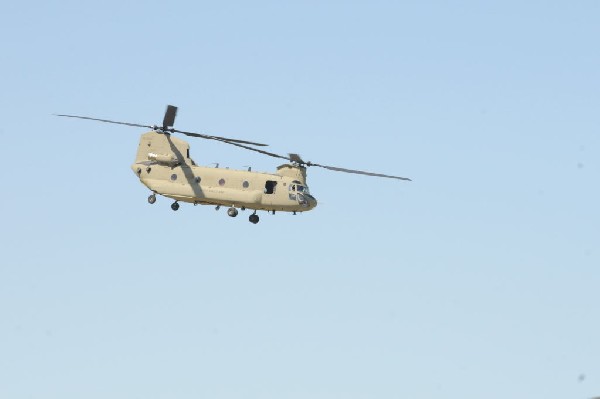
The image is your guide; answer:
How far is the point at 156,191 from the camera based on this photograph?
106125 mm

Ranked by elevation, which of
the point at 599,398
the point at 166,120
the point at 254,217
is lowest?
the point at 599,398

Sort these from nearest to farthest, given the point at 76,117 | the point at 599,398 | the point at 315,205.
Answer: the point at 599,398 < the point at 76,117 < the point at 315,205

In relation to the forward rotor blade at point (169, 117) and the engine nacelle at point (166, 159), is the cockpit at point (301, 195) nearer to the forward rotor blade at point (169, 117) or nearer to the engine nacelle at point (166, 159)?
the engine nacelle at point (166, 159)

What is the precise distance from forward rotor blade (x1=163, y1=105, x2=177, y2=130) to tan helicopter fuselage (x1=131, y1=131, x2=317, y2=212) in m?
1.08

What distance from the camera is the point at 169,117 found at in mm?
107500

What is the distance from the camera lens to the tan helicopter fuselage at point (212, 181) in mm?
101812

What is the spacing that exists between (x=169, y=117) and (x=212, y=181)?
366 inches

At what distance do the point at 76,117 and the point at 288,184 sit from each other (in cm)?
2160

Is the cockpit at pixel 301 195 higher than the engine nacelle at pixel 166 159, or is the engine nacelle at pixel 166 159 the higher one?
the engine nacelle at pixel 166 159

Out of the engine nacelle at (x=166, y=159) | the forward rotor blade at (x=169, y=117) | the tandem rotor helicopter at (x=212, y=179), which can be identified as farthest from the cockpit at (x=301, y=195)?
the forward rotor blade at (x=169, y=117)

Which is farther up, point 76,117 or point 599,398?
point 76,117

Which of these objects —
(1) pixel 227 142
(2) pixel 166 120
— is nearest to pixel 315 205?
(1) pixel 227 142

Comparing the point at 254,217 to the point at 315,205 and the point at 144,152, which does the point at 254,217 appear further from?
the point at 144,152

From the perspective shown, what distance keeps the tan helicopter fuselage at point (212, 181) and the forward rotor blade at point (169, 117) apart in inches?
42.6
